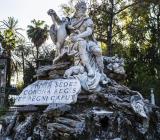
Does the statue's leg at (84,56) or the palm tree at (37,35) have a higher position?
the palm tree at (37,35)

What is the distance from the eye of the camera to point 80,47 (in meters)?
12.8

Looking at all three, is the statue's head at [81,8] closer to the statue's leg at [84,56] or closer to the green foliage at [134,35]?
the statue's leg at [84,56]

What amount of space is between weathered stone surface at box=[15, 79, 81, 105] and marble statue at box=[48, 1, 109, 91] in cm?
34

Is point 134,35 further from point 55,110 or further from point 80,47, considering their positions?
point 55,110

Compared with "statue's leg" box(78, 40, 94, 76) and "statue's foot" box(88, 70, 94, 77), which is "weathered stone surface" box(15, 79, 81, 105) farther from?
"statue's leg" box(78, 40, 94, 76)

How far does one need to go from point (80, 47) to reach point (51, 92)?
1514 millimetres

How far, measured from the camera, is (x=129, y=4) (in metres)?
29.6

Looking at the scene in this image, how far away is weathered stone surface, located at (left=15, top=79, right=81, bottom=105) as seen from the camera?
11969mm

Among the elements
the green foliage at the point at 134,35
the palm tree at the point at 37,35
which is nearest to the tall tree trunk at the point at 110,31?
the green foliage at the point at 134,35

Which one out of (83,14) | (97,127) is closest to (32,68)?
(83,14)

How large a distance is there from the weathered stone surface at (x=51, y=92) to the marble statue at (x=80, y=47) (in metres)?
0.34

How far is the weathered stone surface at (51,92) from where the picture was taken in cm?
1197

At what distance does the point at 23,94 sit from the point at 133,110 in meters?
3.17

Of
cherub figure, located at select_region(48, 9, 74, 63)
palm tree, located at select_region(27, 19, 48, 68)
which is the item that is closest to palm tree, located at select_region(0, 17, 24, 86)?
palm tree, located at select_region(27, 19, 48, 68)
